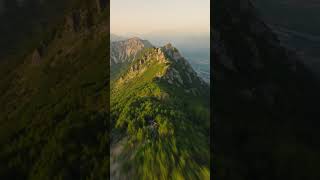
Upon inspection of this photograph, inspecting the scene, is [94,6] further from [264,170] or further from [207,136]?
[264,170]

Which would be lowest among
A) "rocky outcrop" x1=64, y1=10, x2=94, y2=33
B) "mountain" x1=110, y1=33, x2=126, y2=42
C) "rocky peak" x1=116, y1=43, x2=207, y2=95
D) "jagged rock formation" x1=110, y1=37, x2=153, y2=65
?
"rocky peak" x1=116, y1=43, x2=207, y2=95

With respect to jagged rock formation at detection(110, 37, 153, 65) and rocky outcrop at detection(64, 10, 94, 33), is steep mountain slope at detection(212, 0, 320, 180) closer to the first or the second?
jagged rock formation at detection(110, 37, 153, 65)

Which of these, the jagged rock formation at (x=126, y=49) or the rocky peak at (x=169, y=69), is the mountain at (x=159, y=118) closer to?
the rocky peak at (x=169, y=69)

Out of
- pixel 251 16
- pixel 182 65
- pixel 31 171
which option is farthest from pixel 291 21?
pixel 31 171

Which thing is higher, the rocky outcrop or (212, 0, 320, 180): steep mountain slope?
the rocky outcrop

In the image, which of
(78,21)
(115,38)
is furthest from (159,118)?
(78,21)

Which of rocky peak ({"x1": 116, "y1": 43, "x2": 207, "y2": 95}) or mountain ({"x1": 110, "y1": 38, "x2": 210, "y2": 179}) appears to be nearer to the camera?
mountain ({"x1": 110, "y1": 38, "x2": 210, "y2": 179})

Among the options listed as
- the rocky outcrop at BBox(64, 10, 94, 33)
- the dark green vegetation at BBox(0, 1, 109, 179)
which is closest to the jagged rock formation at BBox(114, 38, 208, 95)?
the dark green vegetation at BBox(0, 1, 109, 179)

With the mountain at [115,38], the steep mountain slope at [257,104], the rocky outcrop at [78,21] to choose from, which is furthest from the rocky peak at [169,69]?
the rocky outcrop at [78,21]
